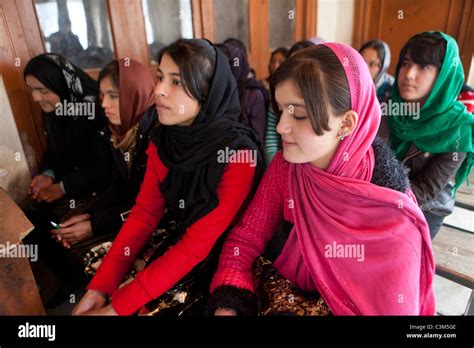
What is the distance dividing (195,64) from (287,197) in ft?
1.77

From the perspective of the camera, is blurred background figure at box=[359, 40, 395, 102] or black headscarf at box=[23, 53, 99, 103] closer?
black headscarf at box=[23, 53, 99, 103]

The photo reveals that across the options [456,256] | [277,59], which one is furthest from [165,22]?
[456,256]

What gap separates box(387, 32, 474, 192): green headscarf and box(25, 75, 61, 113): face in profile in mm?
1861

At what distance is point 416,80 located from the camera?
1568 millimetres

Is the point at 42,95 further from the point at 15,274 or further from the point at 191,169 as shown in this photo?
the point at 191,169

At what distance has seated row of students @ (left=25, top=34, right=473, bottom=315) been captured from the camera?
835 millimetres

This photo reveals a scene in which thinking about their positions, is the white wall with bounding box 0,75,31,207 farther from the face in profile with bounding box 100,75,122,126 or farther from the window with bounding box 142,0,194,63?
the window with bounding box 142,0,194,63

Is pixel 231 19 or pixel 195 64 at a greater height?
pixel 231 19

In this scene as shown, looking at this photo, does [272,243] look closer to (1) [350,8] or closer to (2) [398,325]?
(2) [398,325]

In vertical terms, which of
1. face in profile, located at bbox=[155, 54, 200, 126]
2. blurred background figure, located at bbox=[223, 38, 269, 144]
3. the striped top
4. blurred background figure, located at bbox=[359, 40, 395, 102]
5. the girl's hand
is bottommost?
the girl's hand

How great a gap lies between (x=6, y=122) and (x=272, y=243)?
5.31 ft

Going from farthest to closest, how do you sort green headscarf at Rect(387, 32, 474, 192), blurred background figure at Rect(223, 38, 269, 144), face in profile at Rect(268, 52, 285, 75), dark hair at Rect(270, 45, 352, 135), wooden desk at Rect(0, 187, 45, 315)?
1. face in profile at Rect(268, 52, 285, 75)
2. blurred background figure at Rect(223, 38, 269, 144)
3. green headscarf at Rect(387, 32, 474, 192)
4. wooden desk at Rect(0, 187, 45, 315)
5. dark hair at Rect(270, 45, 352, 135)

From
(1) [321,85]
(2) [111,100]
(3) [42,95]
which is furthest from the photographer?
(3) [42,95]

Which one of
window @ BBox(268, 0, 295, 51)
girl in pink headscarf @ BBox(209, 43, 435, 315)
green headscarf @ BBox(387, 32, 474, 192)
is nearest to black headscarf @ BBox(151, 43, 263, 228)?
girl in pink headscarf @ BBox(209, 43, 435, 315)
